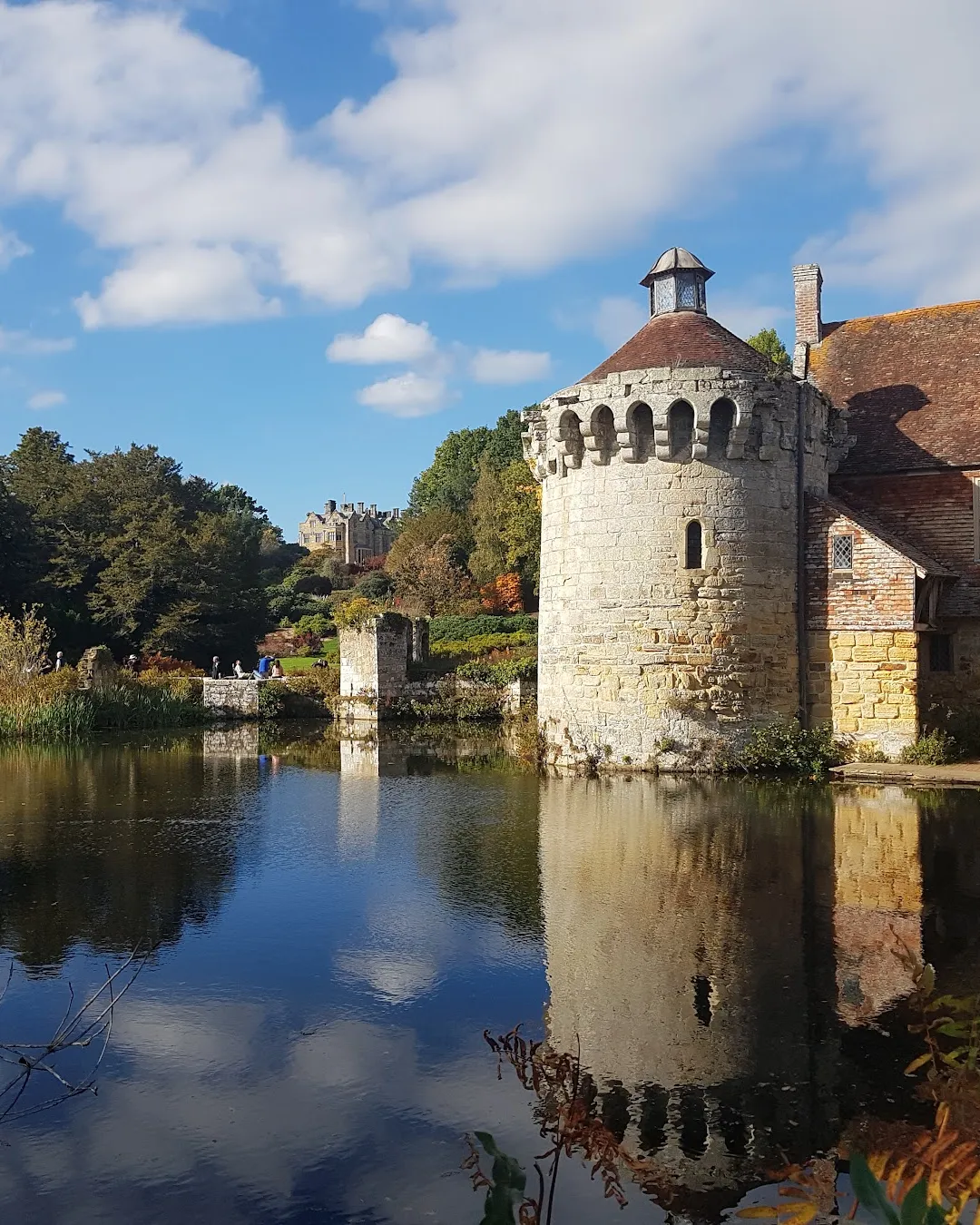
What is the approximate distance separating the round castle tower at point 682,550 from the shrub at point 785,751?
23cm

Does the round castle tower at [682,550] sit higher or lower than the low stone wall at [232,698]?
higher

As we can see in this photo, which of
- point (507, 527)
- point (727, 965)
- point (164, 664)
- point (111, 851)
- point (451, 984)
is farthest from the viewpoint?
point (507, 527)

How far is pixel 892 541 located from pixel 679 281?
5.63 meters

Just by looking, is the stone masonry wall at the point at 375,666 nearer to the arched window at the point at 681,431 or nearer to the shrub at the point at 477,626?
the shrub at the point at 477,626

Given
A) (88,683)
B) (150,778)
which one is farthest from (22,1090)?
(88,683)

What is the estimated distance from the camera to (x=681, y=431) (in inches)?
590

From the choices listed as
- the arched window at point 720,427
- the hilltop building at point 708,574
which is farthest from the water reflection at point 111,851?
the arched window at point 720,427

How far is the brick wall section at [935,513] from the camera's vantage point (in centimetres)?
1664

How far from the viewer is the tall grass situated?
73.8 ft

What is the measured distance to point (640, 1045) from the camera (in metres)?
5.62

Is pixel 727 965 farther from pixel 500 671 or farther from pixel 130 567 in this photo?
pixel 130 567

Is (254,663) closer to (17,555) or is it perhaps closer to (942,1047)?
(17,555)

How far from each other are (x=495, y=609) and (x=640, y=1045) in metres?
37.3

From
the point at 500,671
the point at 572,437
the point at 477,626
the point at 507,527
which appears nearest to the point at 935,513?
the point at 572,437
